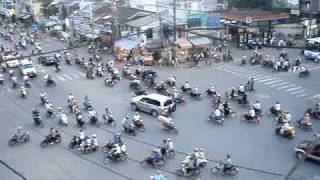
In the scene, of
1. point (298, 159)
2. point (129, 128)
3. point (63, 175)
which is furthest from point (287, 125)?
point (63, 175)

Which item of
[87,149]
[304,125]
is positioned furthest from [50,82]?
[304,125]

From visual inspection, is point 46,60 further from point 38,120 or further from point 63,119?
point 63,119

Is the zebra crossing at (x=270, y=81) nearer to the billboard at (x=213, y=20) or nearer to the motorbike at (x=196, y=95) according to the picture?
the motorbike at (x=196, y=95)

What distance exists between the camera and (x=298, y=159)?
22.0 meters

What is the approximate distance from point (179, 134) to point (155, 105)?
3.88 m

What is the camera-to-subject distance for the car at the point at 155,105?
94.3 feet

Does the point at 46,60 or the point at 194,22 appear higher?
the point at 194,22

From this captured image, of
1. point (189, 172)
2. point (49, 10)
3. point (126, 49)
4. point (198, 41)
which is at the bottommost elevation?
point (189, 172)

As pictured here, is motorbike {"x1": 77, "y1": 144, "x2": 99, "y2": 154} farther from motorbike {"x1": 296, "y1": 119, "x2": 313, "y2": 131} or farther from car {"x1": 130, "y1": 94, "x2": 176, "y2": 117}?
motorbike {"x1": 296, "y1": 119, "x2": 313, "y2": 131}

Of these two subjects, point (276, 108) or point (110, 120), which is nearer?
point (110, 120)

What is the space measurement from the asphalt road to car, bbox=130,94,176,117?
65cm

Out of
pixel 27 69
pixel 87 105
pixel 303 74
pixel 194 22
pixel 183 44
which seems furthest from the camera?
pixel 194 22

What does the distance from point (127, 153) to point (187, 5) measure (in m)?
37.2

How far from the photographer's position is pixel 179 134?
25.7 m
